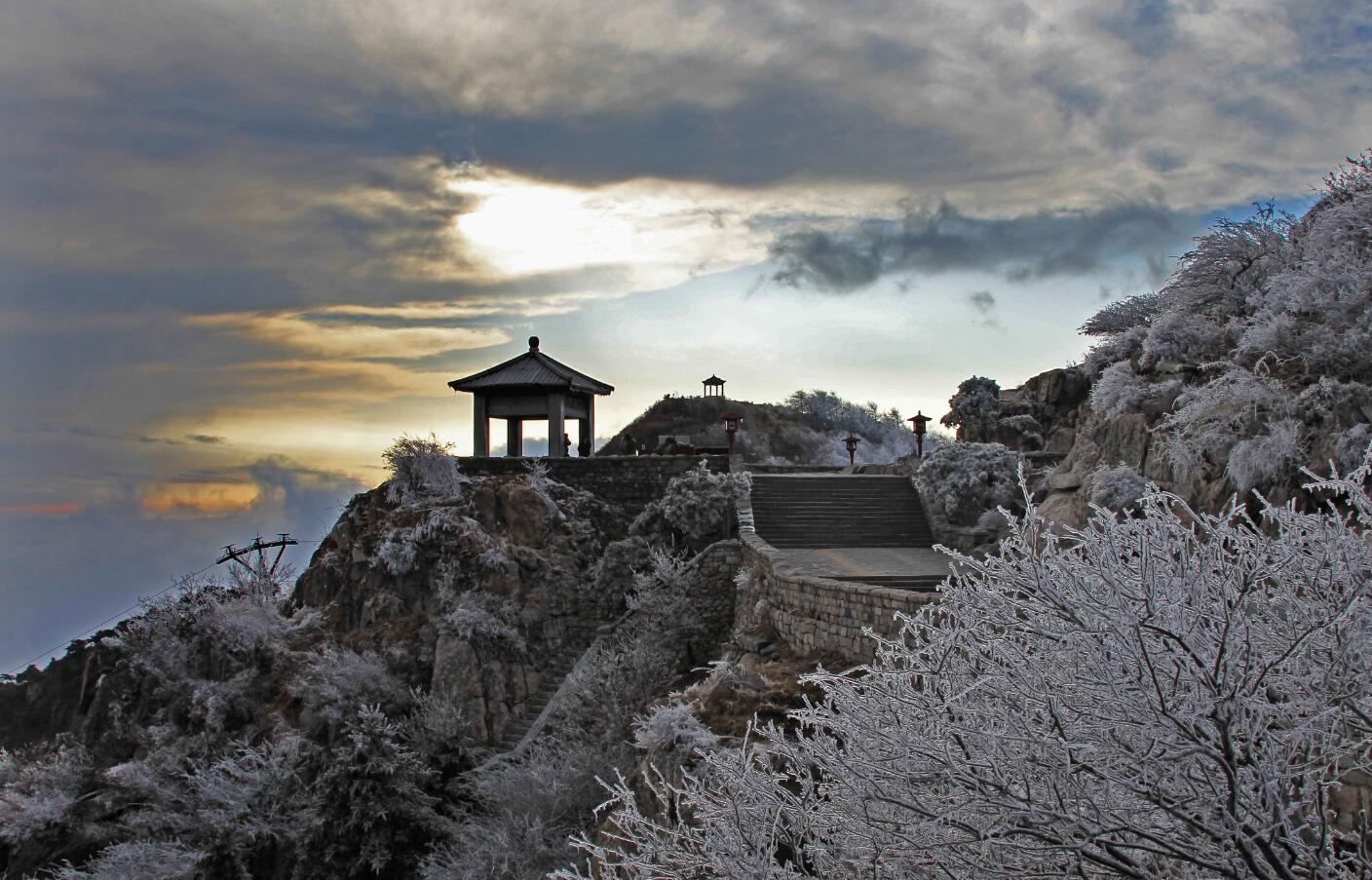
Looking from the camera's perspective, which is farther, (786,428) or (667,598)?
(786,428)

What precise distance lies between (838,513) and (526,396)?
820cm

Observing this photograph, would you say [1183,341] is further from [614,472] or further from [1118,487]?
[614,472]

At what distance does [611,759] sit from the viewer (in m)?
11.0

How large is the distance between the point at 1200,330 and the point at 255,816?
14546 millimetres

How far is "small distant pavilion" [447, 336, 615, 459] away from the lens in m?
21.5

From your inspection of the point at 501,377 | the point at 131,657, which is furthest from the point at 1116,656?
the point at 501,377

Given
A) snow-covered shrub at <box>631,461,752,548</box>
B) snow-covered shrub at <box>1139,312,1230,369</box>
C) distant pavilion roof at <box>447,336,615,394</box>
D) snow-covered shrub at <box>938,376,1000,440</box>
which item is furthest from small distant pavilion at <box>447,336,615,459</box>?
snow-covered shrub at <box>1139,312,1230,369</box>

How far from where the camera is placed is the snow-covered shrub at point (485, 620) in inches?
597

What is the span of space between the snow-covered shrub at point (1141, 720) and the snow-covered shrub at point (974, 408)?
18.5 metres

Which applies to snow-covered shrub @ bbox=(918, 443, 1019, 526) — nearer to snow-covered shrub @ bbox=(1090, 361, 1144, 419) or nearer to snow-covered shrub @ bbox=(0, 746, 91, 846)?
snow-covered shrub @ bbox=(1090, 361, 1144, 419)

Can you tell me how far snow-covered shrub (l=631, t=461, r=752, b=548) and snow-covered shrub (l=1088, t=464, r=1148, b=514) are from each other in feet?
26.0

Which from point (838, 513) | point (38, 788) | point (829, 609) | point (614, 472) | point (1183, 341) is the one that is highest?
point (1183, 341)

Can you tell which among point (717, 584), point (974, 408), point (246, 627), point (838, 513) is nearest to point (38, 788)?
point (246, 627)

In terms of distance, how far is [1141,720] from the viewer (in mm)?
3359
